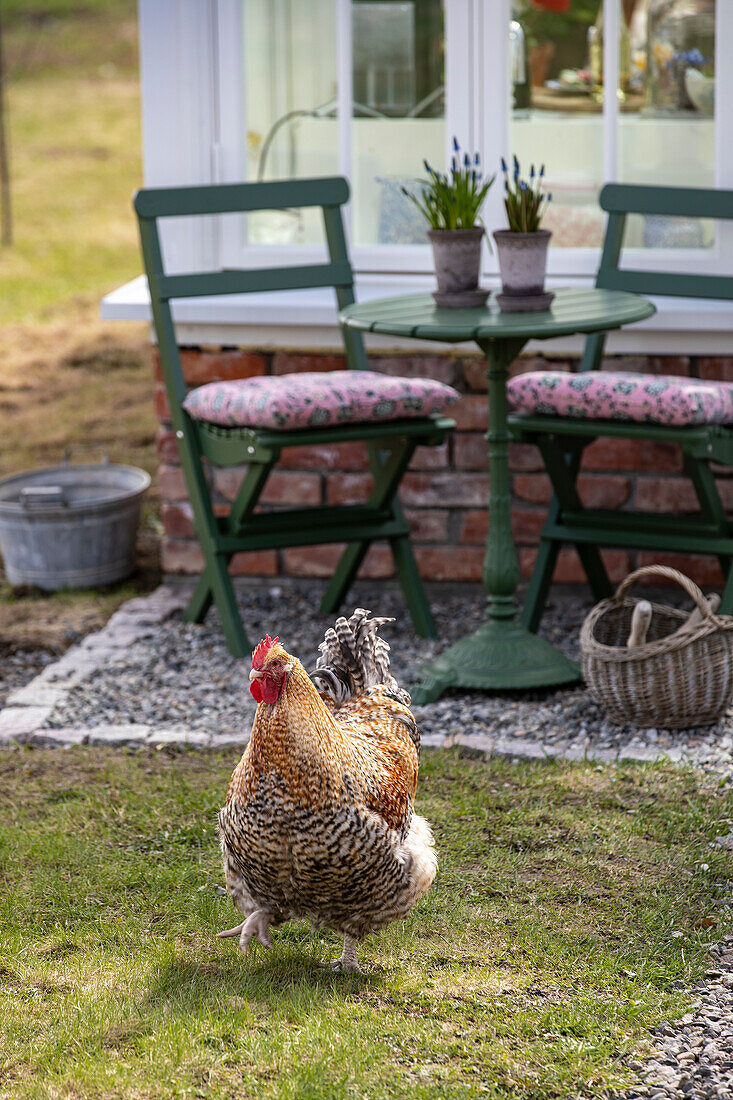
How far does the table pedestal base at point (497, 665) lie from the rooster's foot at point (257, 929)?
134 cm

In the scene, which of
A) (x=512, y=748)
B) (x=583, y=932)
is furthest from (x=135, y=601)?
(x=583, y=932)

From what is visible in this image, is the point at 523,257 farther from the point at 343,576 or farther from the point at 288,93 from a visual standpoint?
the point at 288,93

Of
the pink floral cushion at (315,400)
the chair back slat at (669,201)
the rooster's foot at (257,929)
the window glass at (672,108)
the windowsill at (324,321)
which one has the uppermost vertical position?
the window glass at (672,108)

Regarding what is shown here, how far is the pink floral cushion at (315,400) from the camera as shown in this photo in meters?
3.68

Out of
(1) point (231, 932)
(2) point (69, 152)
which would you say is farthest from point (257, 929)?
(2) point (69, 152)

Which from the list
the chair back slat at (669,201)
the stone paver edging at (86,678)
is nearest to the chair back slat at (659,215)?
the chair back slat at (669,201)

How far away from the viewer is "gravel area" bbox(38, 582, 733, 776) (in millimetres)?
3451

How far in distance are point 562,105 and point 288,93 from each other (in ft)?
2.93

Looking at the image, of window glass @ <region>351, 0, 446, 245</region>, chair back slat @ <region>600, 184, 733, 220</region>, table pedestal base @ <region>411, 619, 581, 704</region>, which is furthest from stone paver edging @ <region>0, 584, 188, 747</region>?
chair back slat @ <region>600, 184, 733, 220</region>

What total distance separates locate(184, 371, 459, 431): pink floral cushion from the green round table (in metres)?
0.20

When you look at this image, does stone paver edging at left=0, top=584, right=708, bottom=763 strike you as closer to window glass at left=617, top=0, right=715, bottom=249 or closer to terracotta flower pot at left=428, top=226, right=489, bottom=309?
terracotta flower pot at left=428, top=226, right=489, bottom=309

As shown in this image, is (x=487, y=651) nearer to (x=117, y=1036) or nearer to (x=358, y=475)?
(x=358, y=475)

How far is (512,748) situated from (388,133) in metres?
2.22

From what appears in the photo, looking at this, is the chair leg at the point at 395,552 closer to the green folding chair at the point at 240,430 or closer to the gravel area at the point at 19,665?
the green folding chair at the point at 240,430
